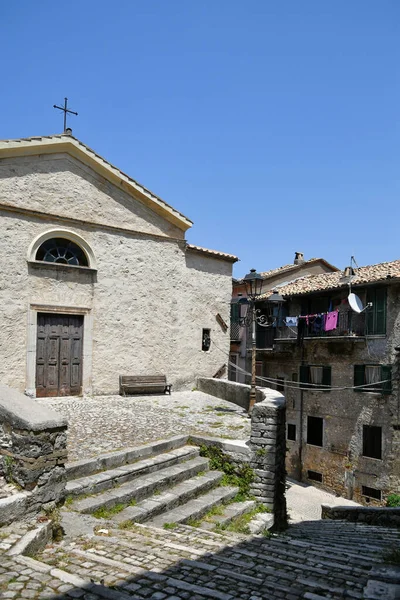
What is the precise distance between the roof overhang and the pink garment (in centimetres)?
888

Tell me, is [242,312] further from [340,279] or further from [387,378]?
[387,378]

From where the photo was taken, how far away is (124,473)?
6.76 metres

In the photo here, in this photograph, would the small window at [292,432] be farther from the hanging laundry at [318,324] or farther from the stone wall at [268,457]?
the stone wall at [268,457]

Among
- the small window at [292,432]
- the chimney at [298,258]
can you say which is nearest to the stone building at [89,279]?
the small window at [292,432]

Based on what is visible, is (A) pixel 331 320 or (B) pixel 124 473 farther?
(A) pixel 331 320

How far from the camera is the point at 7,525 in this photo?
457 cm

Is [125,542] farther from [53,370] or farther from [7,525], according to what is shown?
[53,370]

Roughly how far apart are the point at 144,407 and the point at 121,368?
2.36 meters

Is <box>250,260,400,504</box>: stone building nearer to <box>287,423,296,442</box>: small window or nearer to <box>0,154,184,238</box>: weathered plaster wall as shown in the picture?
<box>287,423,296,442</box>: small window

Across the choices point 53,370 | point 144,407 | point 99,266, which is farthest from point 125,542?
point 99,266

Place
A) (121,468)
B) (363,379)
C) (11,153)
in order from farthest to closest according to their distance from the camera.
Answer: (363,379) → (11,153) → (121,468)

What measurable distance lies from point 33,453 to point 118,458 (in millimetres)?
2340

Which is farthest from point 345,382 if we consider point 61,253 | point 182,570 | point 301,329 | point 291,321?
point 182,570

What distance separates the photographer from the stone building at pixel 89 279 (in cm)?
1216
